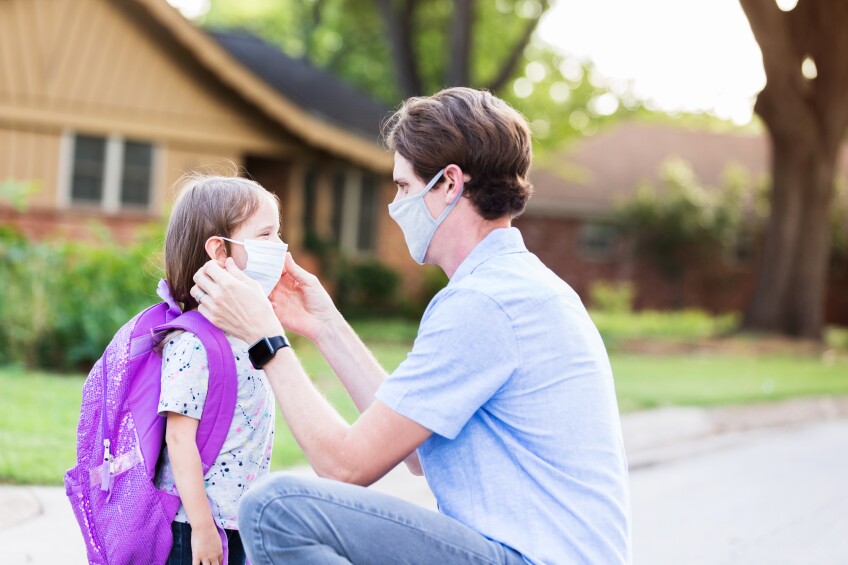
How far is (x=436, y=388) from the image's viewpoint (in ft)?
9.39

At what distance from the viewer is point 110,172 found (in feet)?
61.0

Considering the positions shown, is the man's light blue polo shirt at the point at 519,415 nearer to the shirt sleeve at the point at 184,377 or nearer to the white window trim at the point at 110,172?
the shirt sleeve at the point at 184,377

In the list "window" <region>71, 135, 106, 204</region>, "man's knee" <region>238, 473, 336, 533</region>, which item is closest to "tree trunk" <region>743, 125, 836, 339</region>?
"window" <region>71, 135, 106, 204</region>

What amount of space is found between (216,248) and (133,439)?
2.14ft

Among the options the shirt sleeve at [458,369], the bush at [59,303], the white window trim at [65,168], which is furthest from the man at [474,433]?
the white window trim at [65,168]

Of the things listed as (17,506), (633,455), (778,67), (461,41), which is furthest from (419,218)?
(461,41)

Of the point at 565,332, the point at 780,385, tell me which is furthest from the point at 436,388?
the point at 780,385

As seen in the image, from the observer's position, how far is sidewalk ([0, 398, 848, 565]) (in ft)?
16.4

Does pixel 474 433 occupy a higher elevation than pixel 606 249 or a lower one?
higher

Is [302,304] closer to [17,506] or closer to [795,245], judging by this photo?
[17,506]

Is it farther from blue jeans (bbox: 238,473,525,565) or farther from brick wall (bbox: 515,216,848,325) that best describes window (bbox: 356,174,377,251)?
blue jeans (bbox: 238,473,525,565)

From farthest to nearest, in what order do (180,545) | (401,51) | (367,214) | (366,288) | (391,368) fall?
1. (401,51)
2. (367,214)
3. (366,288)
4. (391,368)
5. (180,545)

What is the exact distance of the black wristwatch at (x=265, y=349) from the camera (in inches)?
121

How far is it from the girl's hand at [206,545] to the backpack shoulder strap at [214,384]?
0.20 metres
